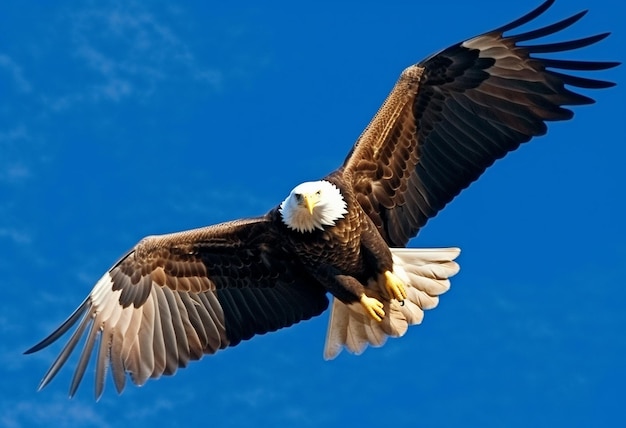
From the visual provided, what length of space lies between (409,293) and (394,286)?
314 millimetres

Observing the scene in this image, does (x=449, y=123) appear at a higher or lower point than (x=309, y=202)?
higher

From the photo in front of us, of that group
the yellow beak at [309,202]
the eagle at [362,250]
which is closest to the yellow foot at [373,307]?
the eagle at [362,250]

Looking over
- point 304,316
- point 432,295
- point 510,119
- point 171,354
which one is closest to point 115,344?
point 171,354

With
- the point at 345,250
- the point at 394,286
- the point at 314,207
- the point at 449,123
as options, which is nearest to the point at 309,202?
the point at 314,207

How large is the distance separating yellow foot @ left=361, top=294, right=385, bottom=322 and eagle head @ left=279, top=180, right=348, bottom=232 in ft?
2.36

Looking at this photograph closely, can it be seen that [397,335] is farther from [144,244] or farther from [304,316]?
[144,244]

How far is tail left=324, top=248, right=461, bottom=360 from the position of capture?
46.2 ft

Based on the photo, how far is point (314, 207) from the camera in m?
13.5

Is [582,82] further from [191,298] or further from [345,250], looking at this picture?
[191,298]

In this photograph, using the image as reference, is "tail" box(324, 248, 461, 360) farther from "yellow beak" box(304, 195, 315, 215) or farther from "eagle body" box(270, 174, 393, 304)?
"yellow beak" box(304, 195, 315, 215)

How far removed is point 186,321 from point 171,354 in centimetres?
29

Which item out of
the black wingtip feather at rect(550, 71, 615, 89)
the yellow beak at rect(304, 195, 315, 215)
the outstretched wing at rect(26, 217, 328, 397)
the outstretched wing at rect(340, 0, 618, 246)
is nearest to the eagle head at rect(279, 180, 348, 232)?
the yellow beak at rect(304, 195, 315, 215)

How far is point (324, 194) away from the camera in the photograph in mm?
13531

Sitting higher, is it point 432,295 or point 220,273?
point 220,273
